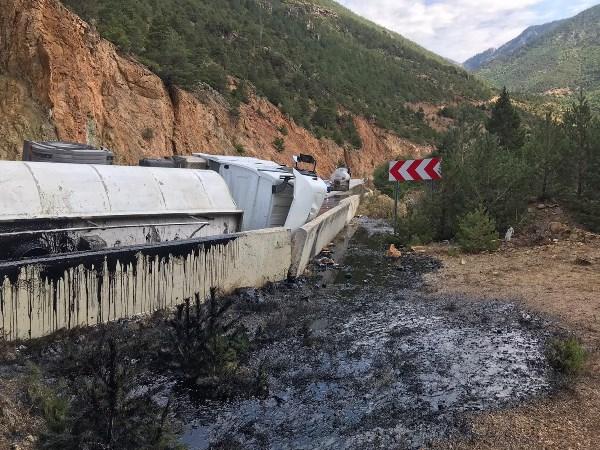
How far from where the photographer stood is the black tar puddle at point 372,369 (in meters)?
4.41

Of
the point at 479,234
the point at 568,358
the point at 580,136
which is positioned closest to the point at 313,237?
the point at 479,234

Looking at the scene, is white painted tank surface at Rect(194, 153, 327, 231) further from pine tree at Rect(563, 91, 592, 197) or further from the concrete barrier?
pine tree at Rect(563, 91, 592, 197)

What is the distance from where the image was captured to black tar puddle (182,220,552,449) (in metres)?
4.41

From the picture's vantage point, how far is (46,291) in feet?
18.5

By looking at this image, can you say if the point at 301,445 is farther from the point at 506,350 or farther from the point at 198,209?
the point at 198,209

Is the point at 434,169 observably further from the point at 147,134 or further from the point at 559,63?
the point at 559,63

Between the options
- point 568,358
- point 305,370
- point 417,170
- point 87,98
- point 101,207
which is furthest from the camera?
Result: point 87,98

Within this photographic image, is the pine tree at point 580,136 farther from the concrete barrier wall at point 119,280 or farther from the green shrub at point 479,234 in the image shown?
the concrete barrier wall at point 119,280

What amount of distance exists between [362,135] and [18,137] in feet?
119

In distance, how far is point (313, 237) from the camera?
11273 millimetres

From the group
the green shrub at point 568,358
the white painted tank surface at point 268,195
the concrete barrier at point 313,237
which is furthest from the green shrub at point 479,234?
the green shrub at point 568,358

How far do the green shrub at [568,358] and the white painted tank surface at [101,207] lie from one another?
6.07 m

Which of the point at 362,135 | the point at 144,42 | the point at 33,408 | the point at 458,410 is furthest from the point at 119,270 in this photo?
the point at 362,135

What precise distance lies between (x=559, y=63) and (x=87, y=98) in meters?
125
